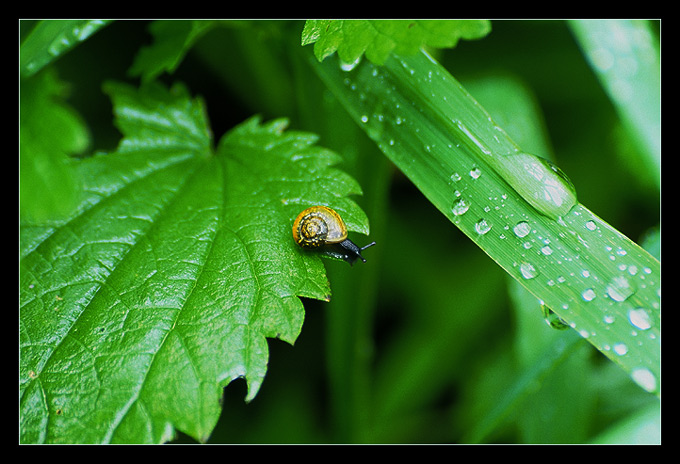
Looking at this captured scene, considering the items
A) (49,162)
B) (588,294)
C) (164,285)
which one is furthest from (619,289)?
(49,162)

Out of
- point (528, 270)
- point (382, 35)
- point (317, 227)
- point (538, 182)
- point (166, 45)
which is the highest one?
point (166, 45)

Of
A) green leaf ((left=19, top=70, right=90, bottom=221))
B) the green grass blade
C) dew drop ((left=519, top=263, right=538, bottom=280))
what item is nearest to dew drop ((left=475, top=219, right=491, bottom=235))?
the green grass blade

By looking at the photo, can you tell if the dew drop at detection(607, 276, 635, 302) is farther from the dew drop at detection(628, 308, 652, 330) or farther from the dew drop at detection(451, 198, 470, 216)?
the dew drop at detection(451, 198, 470, 216)

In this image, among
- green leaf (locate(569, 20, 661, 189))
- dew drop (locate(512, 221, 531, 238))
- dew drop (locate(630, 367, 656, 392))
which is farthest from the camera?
green leaf (locate(569, 20, 661, 189))

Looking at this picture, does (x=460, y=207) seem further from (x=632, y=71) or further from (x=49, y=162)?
(x=49, y=162)

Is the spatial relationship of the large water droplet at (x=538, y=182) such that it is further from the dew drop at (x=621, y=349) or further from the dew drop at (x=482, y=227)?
the dew drop at (x=621, y=349)
